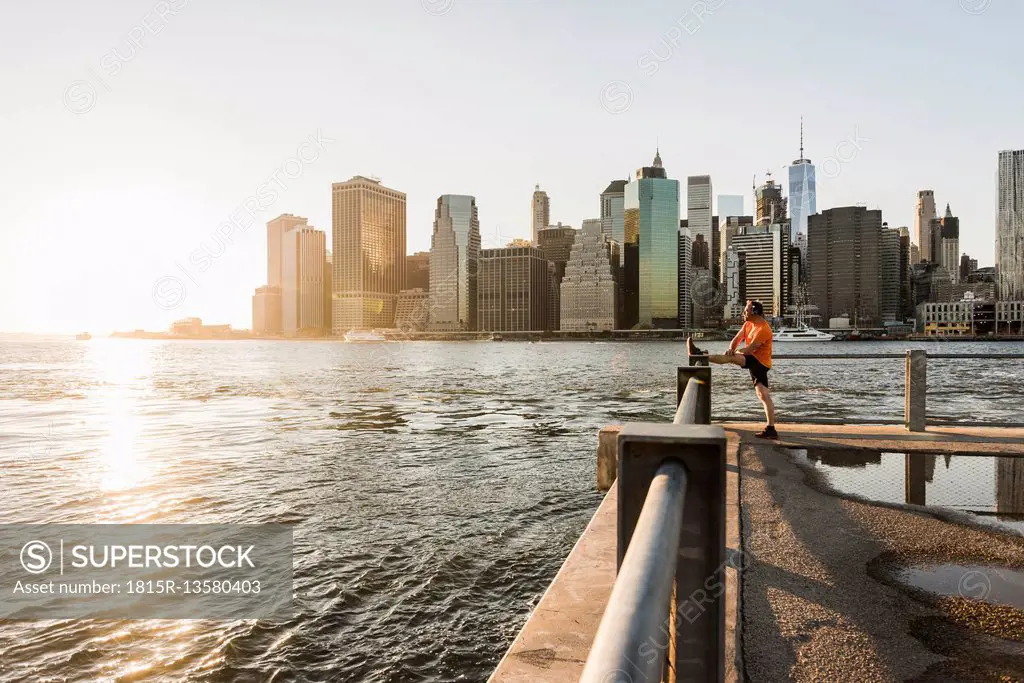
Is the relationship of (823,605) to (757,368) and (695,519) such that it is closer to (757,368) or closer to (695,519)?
(695,519)

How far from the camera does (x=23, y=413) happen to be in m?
23.7

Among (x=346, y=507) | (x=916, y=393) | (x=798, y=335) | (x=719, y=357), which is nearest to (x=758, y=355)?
(x=719, y=357)

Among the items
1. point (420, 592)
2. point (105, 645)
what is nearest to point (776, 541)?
point (420, 592)

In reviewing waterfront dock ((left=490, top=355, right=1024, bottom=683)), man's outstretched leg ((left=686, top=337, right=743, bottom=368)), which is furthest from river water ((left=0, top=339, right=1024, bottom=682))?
man's outstretched leg ((left=686, top=337, right=743, bottom=368))

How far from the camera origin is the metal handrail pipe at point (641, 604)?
0.95 metres

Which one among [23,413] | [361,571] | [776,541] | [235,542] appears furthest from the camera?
[23,413]

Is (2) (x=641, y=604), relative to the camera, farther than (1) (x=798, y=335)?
No

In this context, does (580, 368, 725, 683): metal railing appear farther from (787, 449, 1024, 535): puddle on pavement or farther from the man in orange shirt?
A: the man in orange shirt

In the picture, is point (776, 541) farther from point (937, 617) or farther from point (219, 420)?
point (219, 420)

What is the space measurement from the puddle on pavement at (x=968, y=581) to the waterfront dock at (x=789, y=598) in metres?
0.02

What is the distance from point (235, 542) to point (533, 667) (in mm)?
6170

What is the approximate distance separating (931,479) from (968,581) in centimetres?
334

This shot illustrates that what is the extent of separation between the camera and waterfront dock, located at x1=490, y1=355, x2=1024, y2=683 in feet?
4.62

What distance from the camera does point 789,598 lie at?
12.2 feet
